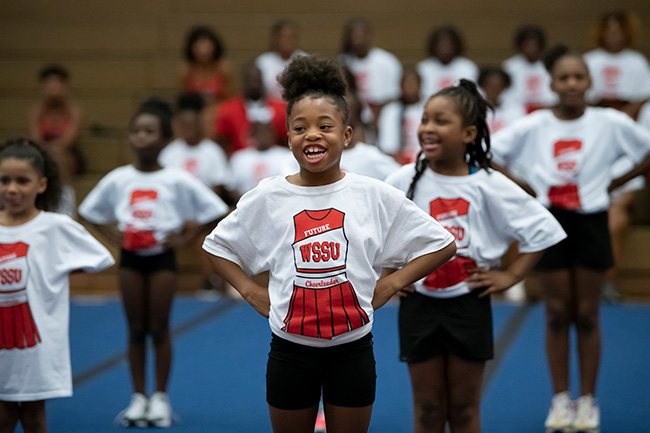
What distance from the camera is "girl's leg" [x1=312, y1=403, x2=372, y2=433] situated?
262 cm

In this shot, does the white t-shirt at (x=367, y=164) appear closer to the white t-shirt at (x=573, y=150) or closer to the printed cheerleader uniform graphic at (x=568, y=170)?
the white t-shirt at (x=573, y=150)

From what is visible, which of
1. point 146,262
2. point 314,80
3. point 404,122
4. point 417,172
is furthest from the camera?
point 404,122

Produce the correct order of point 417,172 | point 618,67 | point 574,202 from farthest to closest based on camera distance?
point 618,67 < point 574,202 < point 417,172

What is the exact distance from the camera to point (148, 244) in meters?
4.28

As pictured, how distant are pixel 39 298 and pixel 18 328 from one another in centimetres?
14

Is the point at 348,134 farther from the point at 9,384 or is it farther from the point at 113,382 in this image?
the point at 113,382

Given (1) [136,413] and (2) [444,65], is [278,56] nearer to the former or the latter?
(2) [444,65]

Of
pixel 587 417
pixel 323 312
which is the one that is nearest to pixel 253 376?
pixel 587 417

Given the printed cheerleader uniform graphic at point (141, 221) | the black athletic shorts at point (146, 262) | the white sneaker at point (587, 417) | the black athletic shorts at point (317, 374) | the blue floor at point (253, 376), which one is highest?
the printed cheerleader uniform graphic at point (141, 221)

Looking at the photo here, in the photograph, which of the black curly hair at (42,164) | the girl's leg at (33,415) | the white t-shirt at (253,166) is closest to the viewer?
the girl's leg at (33,415)

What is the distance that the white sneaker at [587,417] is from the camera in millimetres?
3984

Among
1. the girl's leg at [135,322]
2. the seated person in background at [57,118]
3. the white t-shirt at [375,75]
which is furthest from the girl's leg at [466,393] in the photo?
the seated person in background at [57,118]

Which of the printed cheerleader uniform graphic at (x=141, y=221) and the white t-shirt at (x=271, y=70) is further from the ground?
the white t-shirt at (x=271, y=70)

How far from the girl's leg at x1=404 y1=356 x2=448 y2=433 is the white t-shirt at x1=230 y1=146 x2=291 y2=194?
456 centimetres
